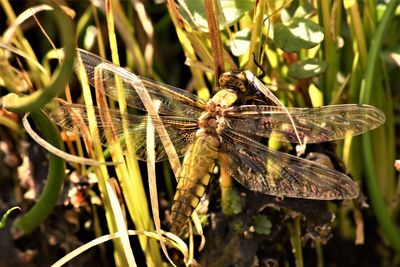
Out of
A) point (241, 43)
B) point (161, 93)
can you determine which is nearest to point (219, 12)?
point (241, 43)

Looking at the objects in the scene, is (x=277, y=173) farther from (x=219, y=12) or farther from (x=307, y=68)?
(x=219, y=12)

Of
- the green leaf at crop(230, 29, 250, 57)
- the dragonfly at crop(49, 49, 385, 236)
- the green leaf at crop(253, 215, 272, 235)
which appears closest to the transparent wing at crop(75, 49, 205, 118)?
the dragonfly at crop(49, 49, 385, 236)

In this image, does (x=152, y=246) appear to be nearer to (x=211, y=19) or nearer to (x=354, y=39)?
(x=211, y=19)

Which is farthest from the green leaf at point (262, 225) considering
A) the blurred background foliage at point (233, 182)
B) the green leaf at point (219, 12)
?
the green leaf at point (219, 12)

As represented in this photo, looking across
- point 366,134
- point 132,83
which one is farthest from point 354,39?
point 132,83

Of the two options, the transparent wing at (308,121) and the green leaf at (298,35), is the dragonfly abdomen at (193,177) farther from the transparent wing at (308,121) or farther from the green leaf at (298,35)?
the green leaf at (298,35)

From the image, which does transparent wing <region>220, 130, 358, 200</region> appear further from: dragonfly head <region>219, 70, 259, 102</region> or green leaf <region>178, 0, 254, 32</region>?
green leaf <region>178, 0, 254, 32</region>
